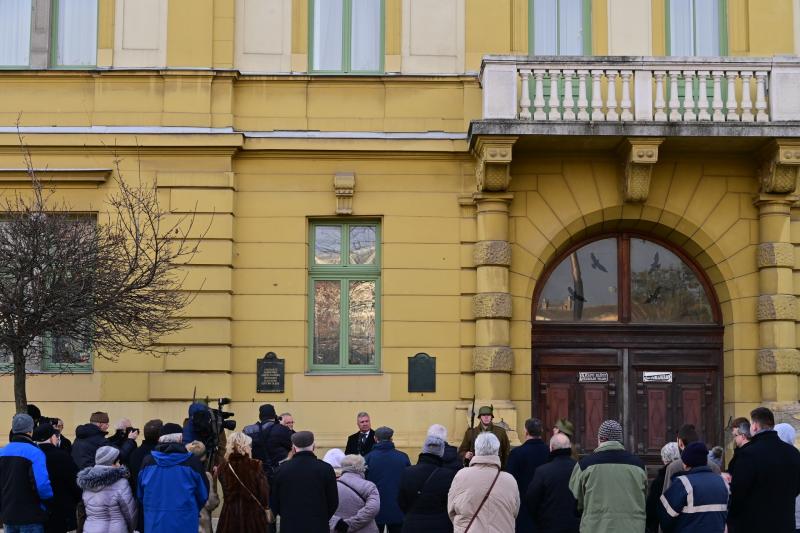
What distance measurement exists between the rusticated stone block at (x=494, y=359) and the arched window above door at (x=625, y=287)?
48.7 inches

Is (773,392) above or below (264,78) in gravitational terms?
below

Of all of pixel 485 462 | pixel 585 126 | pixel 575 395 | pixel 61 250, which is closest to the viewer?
pixel 485 462

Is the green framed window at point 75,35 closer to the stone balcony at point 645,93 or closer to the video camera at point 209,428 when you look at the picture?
the stone balcony at point 645,93

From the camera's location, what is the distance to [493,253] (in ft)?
58.6

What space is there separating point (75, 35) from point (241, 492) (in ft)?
31.7

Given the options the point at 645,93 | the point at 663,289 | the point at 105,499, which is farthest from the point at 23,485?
the point at 663,289

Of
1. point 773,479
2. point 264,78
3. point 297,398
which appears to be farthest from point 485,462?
point 264,78

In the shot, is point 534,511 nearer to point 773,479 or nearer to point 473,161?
point 773,479

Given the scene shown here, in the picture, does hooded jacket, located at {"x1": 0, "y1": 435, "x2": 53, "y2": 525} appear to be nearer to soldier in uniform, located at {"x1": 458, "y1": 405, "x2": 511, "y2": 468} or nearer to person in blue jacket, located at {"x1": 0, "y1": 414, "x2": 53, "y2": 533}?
person in blue jacket, located at {"x1": 0, "y1": 414, "x2": 53, "y2": 533}

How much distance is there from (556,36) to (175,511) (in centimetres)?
1037

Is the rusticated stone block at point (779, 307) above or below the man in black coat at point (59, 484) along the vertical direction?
above

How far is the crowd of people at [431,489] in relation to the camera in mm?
10258

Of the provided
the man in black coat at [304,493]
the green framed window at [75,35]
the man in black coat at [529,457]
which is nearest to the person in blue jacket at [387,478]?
the man in black coat at [529,457]

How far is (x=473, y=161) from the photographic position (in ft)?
60.1
